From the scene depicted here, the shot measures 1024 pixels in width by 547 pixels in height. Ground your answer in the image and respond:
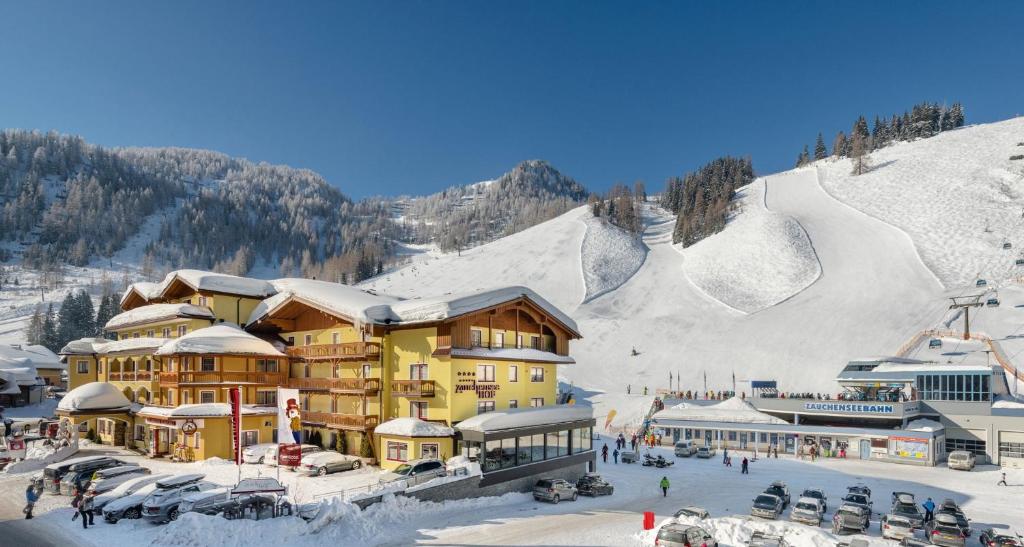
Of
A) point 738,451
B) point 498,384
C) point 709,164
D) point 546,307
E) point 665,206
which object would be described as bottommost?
point 738,451

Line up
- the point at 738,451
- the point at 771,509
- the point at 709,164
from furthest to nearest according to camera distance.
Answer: the point at 709,164 → the point at 738,451 → the point at 771,509

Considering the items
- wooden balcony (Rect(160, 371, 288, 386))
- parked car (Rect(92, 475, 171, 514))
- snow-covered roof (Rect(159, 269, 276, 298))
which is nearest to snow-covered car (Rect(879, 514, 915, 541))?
parked car (Rect(92, 475, 171, 514))

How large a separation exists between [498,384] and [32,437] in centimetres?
3901

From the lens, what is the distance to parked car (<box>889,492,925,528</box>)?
27.7m

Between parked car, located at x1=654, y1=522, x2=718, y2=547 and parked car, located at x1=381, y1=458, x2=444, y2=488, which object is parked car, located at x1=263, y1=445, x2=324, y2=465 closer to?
parked car, located at x1=381, y1=458, x2=444, y2=488

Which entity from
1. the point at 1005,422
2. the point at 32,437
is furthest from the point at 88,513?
the point at 1005,422

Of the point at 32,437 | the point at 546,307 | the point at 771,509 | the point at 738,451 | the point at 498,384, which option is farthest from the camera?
the point at 738,451

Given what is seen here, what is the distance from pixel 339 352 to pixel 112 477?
13175 millimetres

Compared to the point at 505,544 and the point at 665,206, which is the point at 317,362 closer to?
the point at 505,544

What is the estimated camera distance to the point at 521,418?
33875 millimetres

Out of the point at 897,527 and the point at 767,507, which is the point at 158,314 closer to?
the point at 767,507

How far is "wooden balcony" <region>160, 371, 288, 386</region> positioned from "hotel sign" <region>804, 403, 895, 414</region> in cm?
4665

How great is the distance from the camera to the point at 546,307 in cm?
3978

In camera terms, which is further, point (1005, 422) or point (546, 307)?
point (1005, 422)
